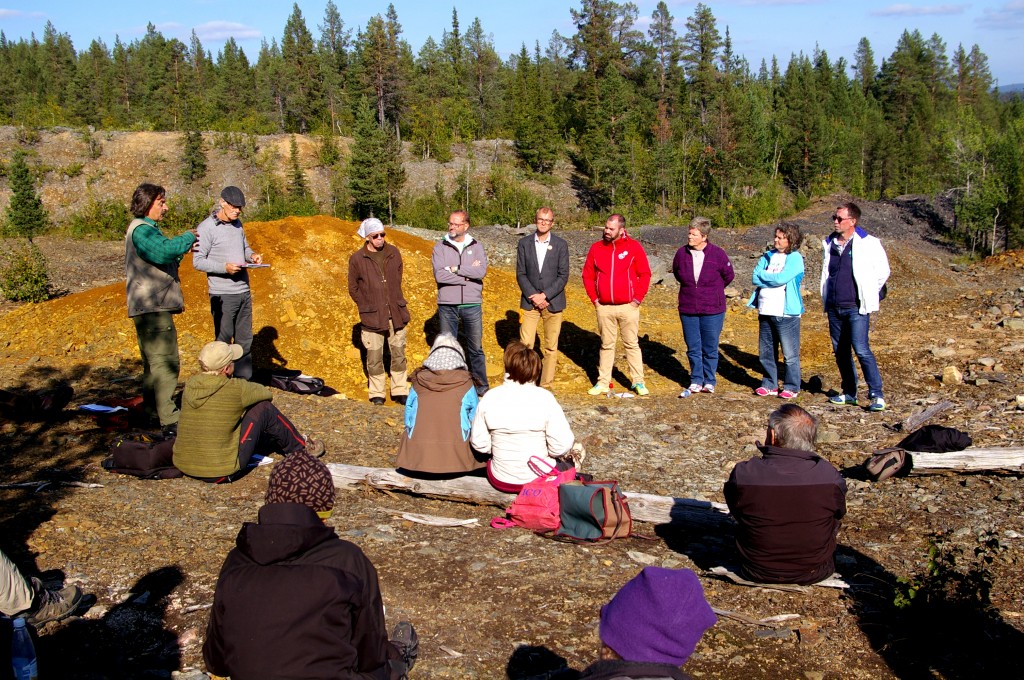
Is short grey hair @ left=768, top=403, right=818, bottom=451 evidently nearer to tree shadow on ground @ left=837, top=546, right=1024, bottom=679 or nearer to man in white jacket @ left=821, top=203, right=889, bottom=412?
tree shadow on ground @ left=837, top=546, right=1024, bottom=679

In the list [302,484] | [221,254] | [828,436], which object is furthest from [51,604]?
[828,436]

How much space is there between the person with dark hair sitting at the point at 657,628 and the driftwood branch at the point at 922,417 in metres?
6.16

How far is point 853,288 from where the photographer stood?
8062 millimetres

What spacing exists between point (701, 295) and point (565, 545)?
4.53 meters

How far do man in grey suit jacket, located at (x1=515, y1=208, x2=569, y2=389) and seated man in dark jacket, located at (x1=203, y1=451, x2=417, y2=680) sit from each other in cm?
632

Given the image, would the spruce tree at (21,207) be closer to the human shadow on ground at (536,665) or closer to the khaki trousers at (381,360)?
the khaki trousers at (381,360)

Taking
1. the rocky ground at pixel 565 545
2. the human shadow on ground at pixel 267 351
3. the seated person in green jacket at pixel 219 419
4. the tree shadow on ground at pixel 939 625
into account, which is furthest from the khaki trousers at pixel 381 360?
the tree shadow on ground at pixel 939 625

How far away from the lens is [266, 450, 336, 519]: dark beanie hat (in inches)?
123

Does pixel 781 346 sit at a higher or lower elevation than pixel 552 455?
higher

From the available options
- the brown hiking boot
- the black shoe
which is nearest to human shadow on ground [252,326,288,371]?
the brown hiking boot

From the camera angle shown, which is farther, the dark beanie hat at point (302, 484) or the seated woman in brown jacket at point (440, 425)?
the seated woman in brown jacket at point (440, 425)

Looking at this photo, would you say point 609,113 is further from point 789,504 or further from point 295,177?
point 789,504

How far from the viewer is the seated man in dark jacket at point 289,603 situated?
2.70 m

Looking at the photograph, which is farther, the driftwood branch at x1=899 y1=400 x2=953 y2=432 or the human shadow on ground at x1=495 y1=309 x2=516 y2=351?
the human shadow on ground at x1=495 y1=309 x2=516 y2=351
